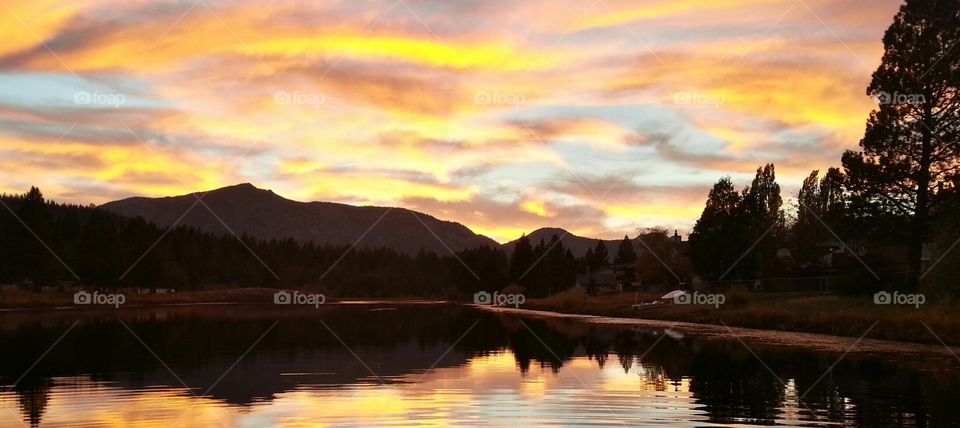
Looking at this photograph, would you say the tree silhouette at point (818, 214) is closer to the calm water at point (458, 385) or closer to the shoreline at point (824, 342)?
the shoreline at point (824, 342)

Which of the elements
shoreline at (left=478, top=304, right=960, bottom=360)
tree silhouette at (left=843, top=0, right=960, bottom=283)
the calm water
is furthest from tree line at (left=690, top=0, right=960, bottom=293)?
the calm water

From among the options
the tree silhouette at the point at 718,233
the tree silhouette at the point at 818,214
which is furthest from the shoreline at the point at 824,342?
the tree silhouette at the point at 718,233

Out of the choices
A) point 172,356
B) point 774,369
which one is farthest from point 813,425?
point 172,356

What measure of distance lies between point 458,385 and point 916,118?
56872 millimetres

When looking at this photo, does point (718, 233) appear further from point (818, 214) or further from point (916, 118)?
point (916, 118)

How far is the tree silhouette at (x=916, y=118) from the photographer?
233 ft

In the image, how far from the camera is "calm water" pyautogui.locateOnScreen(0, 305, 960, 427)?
80.8ft

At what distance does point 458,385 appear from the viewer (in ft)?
108

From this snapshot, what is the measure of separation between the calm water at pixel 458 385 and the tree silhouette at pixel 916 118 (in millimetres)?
28062

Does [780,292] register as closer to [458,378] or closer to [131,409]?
[458,378]

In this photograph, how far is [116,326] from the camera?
77.9 m

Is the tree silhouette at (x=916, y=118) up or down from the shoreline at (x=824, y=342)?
up

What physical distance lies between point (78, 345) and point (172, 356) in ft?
37.7

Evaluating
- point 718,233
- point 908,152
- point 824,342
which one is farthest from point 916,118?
point 718,233
